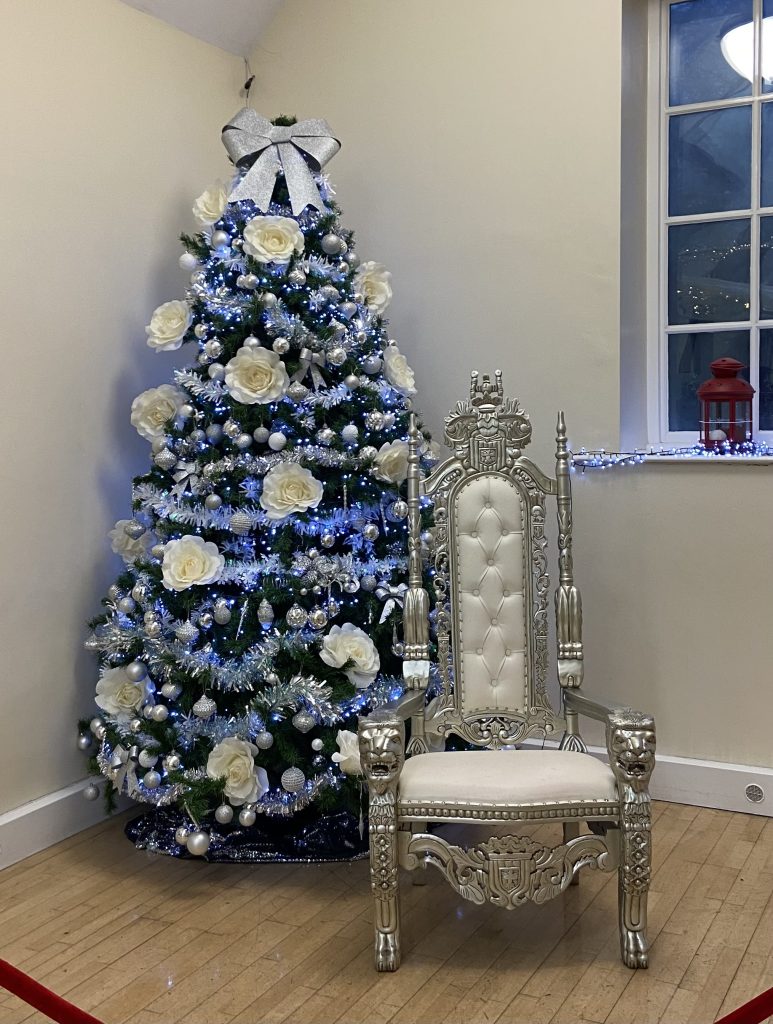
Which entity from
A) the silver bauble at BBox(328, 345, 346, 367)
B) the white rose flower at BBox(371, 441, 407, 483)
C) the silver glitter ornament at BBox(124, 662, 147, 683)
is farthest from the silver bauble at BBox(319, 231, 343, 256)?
the silver glitter ornament at BBox(124, 662, 147, 683)

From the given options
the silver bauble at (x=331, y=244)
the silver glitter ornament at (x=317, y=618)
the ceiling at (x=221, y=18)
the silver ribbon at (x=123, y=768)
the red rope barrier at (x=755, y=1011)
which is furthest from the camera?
the ceiling at (x=221, y=18)

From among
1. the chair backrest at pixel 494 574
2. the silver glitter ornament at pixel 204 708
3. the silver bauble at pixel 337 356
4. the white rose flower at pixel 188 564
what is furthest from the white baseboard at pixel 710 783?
the silver bauble at pixel 337 356

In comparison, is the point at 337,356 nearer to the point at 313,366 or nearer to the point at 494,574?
the point at 313,366

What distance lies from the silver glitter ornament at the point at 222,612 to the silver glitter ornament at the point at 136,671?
1.05 feet

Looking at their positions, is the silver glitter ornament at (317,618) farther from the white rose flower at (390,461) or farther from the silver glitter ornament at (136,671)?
the silver glitter ornament at (136,671)

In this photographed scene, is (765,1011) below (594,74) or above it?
below

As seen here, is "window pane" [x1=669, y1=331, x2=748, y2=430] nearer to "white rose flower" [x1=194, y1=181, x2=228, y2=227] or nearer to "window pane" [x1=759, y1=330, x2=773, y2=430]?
"window pane" [x1=759, y1=330, x2=773, y2=430]

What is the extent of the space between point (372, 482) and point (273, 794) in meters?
1.00

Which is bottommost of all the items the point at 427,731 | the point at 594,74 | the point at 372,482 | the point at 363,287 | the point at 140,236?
the point at 427,731

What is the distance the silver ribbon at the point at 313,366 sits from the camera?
129 inches

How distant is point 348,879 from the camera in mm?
3205

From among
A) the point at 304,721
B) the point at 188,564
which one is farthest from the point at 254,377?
the point at 304,721

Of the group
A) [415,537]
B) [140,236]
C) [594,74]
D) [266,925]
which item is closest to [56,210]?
[140,236]

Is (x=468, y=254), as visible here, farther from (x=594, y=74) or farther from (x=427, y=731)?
(x=427, y=731)
